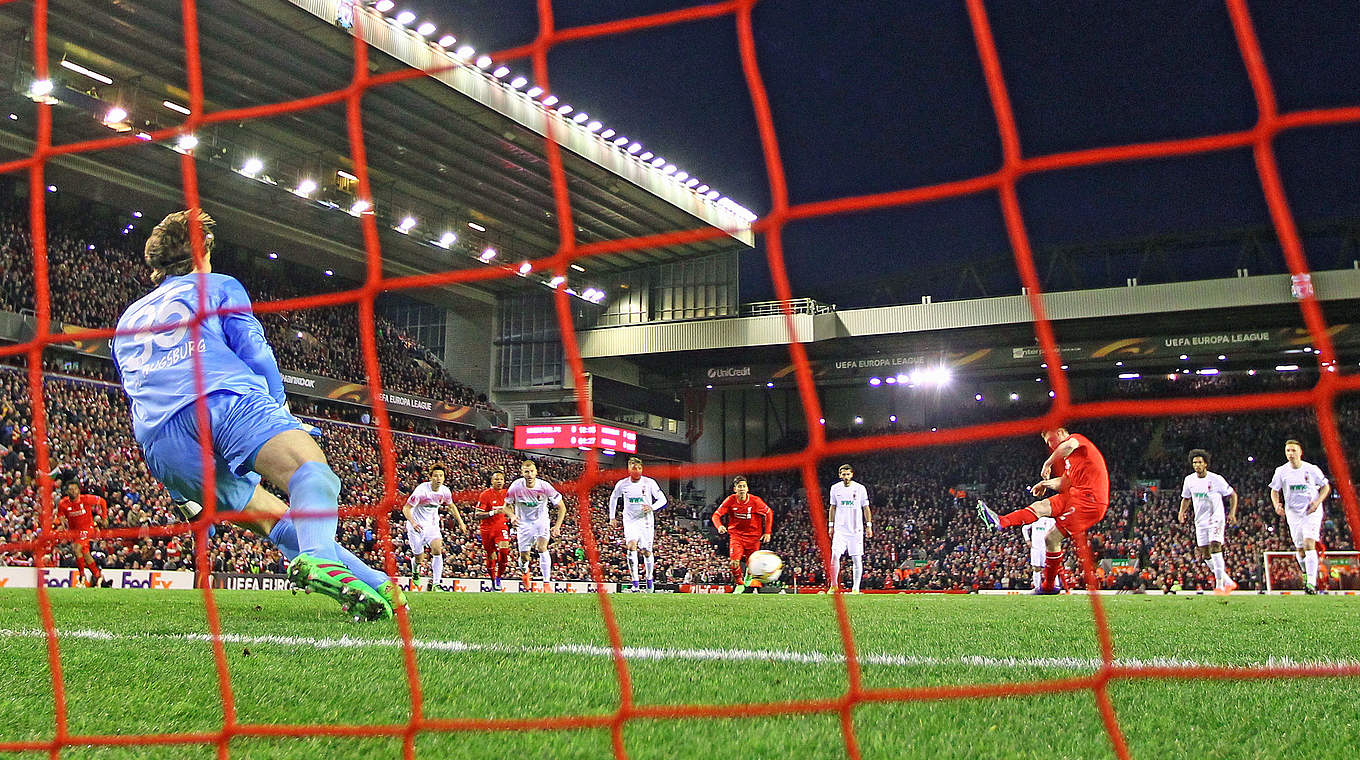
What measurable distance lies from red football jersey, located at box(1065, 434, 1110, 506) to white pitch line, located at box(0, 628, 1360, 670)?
4.39 metres

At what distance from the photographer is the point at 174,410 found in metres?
4.26

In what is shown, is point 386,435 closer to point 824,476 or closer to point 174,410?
point 174,410

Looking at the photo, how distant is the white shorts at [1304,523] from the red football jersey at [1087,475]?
5087 mm

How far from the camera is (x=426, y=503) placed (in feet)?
45.3

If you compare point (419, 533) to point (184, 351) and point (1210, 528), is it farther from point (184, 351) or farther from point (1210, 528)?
point (184, 351)

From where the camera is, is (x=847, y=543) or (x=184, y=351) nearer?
(x=184, y=351)

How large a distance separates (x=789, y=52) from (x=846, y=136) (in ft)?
12.7

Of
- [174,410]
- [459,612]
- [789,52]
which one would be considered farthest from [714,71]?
[174,410]

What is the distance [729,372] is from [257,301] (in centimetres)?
1556

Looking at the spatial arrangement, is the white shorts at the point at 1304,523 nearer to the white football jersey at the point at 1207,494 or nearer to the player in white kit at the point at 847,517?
the white football jersey at the point at 1207,494

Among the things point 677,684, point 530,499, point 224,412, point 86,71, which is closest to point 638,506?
point 530,499

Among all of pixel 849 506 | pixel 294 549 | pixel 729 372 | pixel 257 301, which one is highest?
pixel 257 301

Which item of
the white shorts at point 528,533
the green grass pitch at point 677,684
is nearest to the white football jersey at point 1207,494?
the green grass pitch at point 677,684

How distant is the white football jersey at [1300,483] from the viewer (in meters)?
12.4
